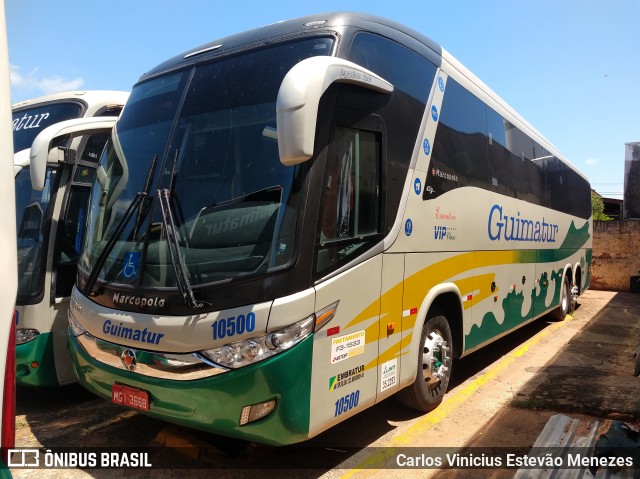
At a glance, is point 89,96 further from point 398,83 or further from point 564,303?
point 564,303

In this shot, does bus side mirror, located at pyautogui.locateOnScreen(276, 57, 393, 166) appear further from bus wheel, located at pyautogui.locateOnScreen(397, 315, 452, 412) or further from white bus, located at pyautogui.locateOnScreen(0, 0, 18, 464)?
bus wheel, located at pyautogui.locateOnScreen(397, 315, 452, 412)

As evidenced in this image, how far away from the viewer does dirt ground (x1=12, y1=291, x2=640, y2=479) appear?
12.2 ft

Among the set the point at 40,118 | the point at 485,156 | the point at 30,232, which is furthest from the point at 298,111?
the point at 40,118

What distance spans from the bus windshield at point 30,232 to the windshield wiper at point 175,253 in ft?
7.60

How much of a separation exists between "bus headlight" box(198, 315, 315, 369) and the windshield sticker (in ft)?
1.20

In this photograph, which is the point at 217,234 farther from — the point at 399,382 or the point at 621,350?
the point at 621,350

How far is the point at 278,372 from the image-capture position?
2.90 meters

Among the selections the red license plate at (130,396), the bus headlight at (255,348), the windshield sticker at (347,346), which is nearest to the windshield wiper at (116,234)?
the red license plate at (130,396)

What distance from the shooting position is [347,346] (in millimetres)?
3375

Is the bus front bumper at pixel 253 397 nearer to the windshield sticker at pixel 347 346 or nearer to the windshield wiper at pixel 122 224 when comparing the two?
the windshield sticker at pixel 347 346

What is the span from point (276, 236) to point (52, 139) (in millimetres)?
2492

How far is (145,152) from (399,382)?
110 inches

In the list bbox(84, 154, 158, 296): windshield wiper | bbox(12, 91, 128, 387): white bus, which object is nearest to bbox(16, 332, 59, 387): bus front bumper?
bbox(12, 91, 128, 387): white bus

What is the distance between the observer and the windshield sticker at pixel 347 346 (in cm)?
326
